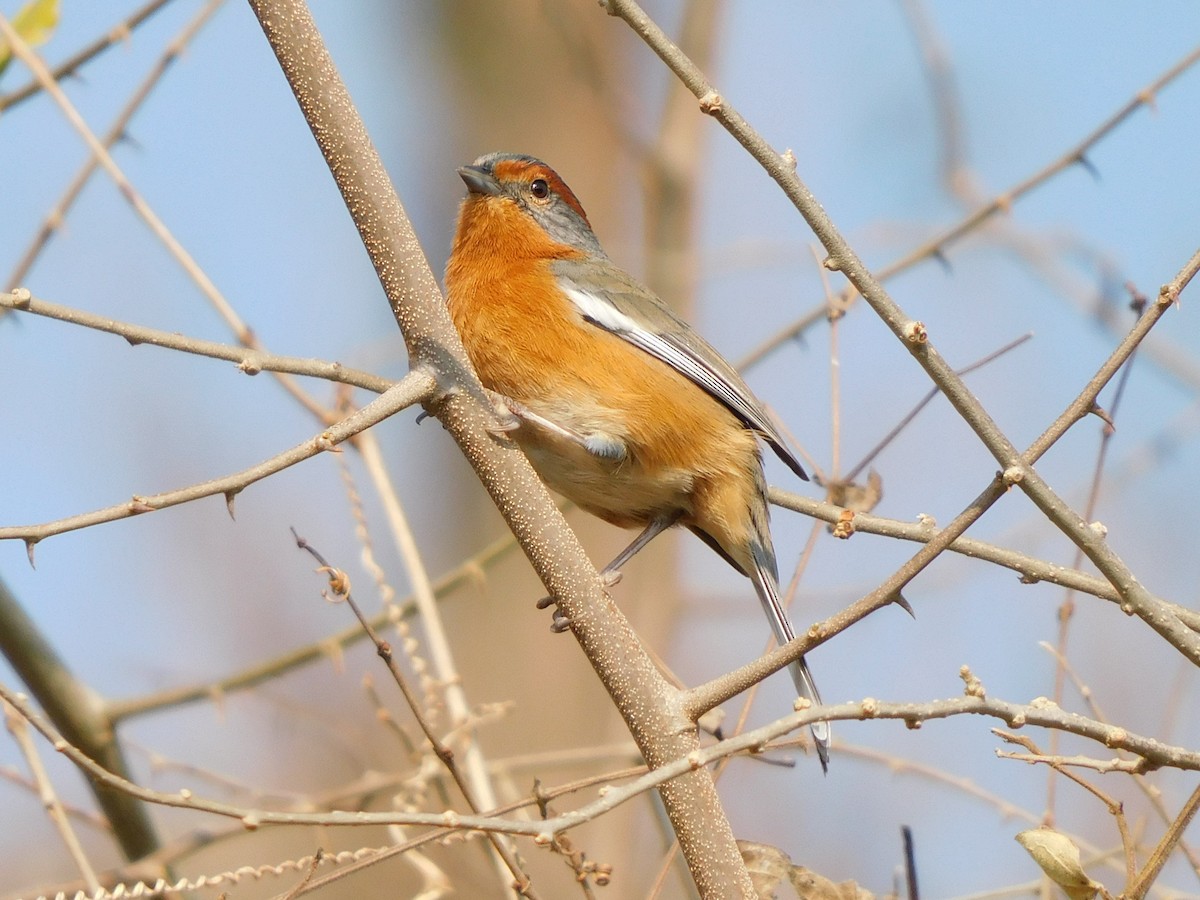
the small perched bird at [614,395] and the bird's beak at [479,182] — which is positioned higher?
the bird's beak at [479,182]

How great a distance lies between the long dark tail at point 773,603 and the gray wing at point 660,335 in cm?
37

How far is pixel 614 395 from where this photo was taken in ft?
13.6

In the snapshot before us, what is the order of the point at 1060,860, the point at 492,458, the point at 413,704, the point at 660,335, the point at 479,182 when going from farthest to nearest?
the point at 479,182, the point at 660,335, the point at 492,458, the point at 413,704, the point at 1060,860

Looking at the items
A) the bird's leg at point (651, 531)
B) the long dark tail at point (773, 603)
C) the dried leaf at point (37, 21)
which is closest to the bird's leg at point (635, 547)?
the bird's leg at point (651, 531)

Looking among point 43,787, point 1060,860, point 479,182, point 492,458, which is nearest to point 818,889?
point 1060,860

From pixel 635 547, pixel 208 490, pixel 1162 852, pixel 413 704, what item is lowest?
pixel 1162 852

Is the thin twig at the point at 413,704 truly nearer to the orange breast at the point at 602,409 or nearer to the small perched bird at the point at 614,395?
the small perched bird at the point at 614,395

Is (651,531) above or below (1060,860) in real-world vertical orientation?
above

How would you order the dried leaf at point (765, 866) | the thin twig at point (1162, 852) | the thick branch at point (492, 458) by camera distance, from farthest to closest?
1. the dried leaf at point (765, 866)
2. the thick branch at point (492, 458)
3. the thin twig at point (1162, 852)

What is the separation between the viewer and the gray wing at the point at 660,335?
4418mm

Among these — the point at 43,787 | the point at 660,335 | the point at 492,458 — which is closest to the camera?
the point at 492,458

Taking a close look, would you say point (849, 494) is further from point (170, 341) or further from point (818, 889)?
point (170, 341)

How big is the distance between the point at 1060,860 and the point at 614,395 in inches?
85.3

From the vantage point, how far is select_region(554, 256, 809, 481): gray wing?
174 inches
